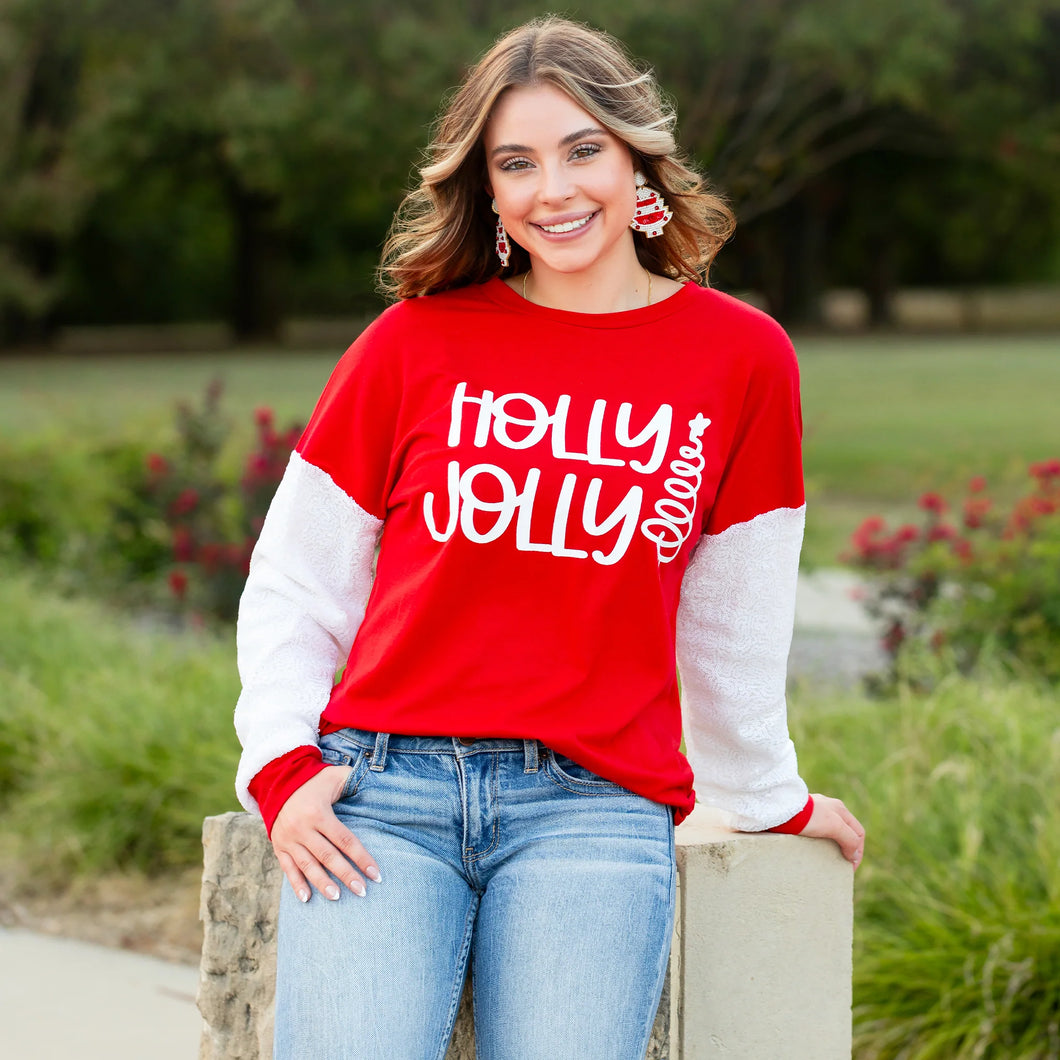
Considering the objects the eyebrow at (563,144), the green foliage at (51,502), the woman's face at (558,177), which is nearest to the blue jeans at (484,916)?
the woman's face at (558,177)

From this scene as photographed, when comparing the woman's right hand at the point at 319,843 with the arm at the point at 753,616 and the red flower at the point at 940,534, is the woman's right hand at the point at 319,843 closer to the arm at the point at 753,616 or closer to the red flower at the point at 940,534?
the arm at the point at 753,616

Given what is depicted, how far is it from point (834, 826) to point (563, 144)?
109cm

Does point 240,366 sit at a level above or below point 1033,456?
below

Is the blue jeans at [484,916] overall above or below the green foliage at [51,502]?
above

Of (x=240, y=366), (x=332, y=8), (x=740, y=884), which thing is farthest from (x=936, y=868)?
(x=240, y=366)

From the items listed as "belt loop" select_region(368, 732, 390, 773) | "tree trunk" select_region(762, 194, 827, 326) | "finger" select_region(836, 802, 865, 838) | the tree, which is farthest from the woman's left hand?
"tree trunk" select_region(762, 194, 827, 326)

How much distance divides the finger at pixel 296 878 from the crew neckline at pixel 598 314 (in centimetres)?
82

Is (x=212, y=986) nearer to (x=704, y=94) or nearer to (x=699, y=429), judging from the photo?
(x=699, y=429)

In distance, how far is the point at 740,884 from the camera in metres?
2.31

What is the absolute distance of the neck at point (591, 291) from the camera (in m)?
A: 2.18

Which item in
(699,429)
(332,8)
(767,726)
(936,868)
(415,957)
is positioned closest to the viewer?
(415,957)

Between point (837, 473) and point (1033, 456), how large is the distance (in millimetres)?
1794

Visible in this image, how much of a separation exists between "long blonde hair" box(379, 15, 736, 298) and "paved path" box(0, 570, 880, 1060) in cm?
190

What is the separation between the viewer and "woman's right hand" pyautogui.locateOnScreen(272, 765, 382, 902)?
6.33 feet
